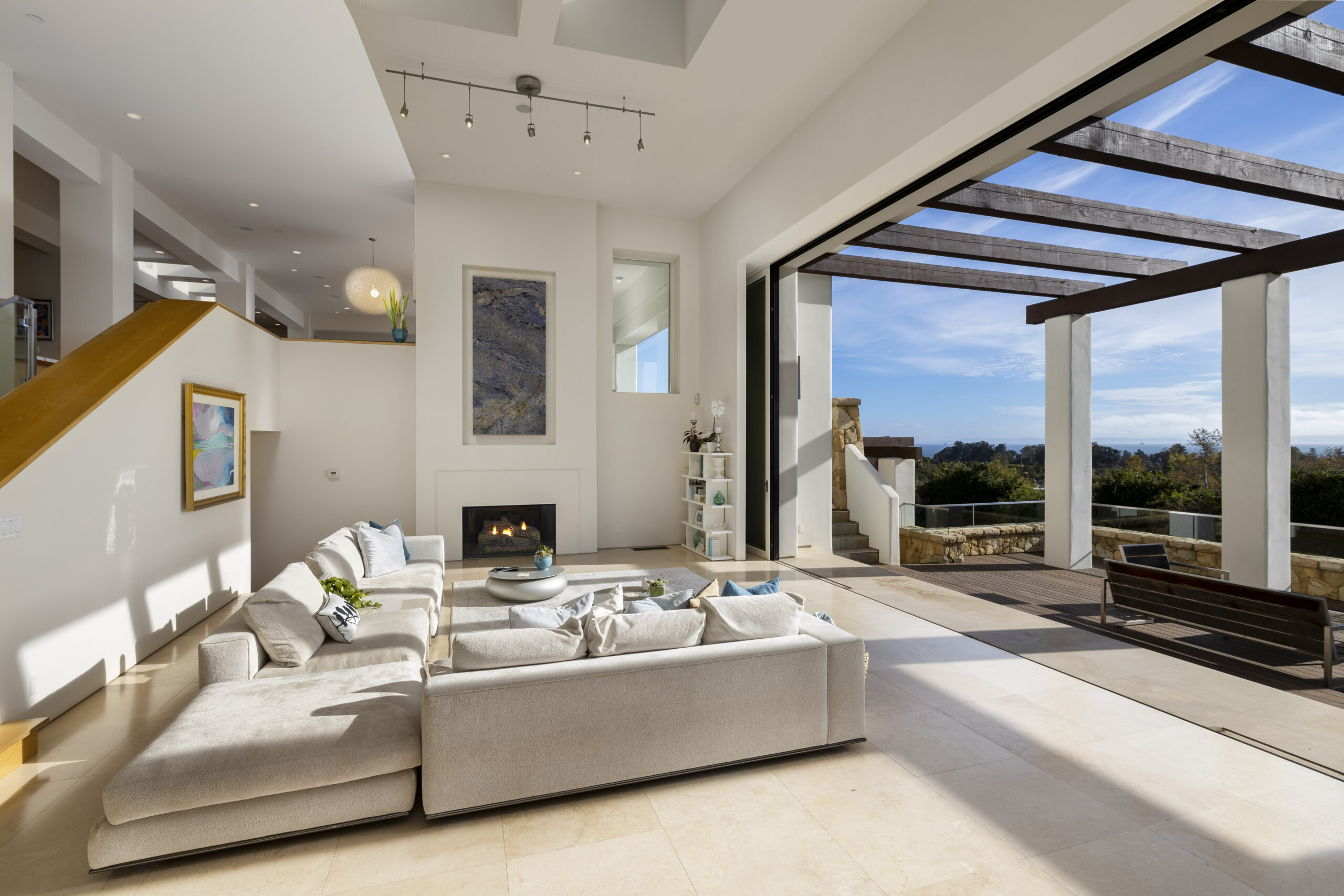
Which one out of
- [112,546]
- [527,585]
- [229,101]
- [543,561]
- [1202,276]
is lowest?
[527,585]

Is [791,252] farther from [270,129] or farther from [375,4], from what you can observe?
[270,129]

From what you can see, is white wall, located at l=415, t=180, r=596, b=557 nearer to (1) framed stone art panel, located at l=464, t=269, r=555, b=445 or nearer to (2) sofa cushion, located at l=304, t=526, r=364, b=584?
Result: (1) framed stone art panel, located at l=464, t=269, r=555, b=445

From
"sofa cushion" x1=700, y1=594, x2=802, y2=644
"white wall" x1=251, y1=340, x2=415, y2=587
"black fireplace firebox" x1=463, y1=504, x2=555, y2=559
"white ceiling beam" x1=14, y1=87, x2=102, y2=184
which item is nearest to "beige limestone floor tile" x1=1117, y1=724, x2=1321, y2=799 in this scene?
"sofa cushion" x1=700, y1=594, x2=802, y2=644

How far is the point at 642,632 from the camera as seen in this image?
268 cm

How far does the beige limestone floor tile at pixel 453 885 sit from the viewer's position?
199 centimetres

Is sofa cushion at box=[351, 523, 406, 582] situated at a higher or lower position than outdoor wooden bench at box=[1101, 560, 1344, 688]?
higher

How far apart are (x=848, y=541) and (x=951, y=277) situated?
371 cm

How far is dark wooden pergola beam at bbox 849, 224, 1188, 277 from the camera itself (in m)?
6.24

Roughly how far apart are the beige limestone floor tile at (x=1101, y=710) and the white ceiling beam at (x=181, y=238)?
994 cm

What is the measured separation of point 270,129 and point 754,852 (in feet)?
23.5

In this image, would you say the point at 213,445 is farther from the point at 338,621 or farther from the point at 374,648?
the point at 374,648

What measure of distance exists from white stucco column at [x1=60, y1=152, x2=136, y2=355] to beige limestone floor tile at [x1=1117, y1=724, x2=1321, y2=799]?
9030mm

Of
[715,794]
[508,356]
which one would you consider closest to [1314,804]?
[715,794]

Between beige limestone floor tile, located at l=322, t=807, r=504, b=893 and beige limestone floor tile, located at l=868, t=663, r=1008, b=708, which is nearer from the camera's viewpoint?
beige limestone floor tile, located at l=322, t=807, r=504, b=893
